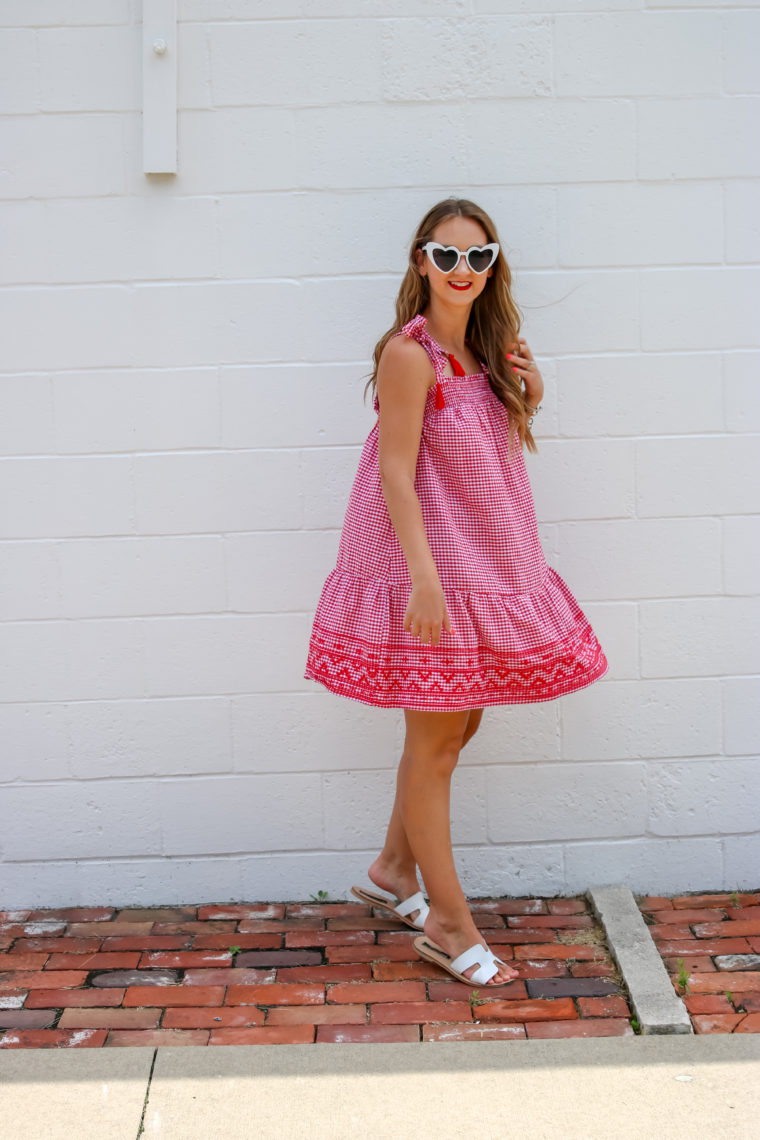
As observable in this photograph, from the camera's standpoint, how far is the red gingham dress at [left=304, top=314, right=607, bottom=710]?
2707mm

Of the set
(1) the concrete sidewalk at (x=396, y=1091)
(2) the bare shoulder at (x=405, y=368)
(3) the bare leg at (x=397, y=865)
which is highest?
(2) the bare shoulder at (x=405, y=368)

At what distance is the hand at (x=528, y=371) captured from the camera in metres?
2.86

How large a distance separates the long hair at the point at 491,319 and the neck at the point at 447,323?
5 centimetres

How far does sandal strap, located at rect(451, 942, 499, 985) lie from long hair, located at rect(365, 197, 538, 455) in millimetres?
1214

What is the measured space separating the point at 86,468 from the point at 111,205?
2.30ft

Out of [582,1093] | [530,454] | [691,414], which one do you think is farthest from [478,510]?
[582,1093]

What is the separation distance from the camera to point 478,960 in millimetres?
2787

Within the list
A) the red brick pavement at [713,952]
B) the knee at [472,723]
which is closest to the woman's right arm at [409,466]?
the knee at [472,723]

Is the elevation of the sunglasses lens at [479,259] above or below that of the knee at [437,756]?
above

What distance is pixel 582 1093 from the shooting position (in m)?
2.36

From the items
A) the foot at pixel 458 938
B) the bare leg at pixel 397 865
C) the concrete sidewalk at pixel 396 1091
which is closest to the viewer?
the concrete sidewalk at pixel 396 1091

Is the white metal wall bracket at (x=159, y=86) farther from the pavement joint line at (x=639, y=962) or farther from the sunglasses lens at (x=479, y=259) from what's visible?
the pavement joint line at (x=639, y=962)

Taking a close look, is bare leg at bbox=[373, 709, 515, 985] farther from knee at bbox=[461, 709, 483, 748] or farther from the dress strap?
the dress strap

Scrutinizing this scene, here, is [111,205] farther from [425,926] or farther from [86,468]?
[425,926]
